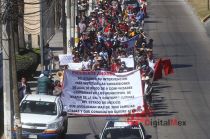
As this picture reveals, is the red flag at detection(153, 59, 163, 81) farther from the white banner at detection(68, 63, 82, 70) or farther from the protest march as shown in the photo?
the white banner at detection(68, 63, 82, 70)

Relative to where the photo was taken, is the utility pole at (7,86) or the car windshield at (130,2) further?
the car windshield at (130,2)

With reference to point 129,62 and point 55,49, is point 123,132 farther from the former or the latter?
point 55,49

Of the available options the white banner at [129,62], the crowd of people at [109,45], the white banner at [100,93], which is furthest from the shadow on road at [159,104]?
the white banner at [100,93]

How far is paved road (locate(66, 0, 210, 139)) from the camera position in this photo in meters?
30.1

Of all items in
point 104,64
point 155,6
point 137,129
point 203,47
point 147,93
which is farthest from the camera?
point 155,6

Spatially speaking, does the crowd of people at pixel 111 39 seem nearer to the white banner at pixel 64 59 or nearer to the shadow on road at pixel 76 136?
the white banner at pixel 64 59

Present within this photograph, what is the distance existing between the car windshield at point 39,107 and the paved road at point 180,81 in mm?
1863

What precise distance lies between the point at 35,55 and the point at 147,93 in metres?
12.9

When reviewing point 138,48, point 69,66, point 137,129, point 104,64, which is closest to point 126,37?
point 138,48

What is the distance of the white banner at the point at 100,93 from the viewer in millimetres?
30469

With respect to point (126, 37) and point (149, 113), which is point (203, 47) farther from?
point (149, 113)

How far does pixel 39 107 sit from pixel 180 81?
15.6 meters

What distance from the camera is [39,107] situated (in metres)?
27.4

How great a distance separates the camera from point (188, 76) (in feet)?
144
